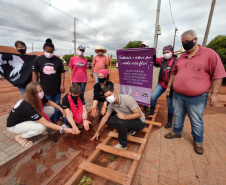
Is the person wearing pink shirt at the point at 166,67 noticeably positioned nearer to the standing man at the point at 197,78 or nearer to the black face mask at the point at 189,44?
the standing man at the point at 197,78

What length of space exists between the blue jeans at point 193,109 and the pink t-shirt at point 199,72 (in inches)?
4.9

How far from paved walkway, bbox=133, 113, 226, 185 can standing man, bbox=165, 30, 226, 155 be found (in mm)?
225

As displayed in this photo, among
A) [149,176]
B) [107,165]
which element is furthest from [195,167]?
[107,165]

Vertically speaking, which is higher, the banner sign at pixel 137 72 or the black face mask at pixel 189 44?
the black face mask at pixel 189 44

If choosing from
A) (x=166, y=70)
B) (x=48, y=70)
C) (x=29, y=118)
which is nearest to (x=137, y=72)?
(x=166, y=70)

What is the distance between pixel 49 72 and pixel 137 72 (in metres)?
2.28

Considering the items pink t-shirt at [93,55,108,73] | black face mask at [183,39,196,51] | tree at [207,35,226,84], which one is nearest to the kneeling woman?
pink t-shirt at [93,55,108,73]

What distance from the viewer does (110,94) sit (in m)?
2.12

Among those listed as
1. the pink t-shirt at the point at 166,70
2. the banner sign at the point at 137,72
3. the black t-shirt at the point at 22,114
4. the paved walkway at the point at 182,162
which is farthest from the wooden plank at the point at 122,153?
the pink t-shirt at the point at 166,70

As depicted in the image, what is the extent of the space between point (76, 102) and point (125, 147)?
148cm

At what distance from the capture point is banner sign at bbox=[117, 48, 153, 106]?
122 inches

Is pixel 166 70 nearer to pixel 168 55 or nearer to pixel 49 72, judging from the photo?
pixel 168 55

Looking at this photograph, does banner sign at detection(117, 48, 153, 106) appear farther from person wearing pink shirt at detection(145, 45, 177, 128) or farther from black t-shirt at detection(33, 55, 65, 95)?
black t-shirt at detection(33, 55, 65, 95)

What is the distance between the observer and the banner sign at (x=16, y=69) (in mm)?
2893
